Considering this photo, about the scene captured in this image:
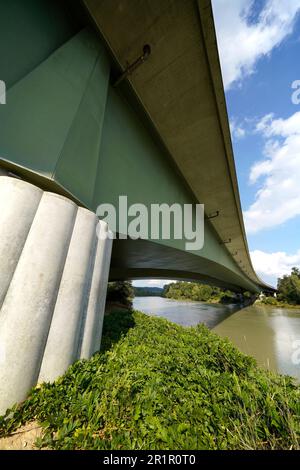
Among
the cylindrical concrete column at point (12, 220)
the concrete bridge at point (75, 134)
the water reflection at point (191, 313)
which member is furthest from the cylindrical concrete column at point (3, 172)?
the water reflection at point (191, 313)

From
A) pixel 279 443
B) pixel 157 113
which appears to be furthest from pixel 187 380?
pixel 157 113

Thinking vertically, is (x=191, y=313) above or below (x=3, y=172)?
below

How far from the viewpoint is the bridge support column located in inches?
70.4

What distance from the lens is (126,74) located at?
3697 mm

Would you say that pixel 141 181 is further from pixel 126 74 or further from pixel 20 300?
pixel 20 300

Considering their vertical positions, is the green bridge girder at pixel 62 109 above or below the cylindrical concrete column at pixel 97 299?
above

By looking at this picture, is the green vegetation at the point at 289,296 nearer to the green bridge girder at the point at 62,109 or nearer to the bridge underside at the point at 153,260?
the bridge underside at the point at 153,260

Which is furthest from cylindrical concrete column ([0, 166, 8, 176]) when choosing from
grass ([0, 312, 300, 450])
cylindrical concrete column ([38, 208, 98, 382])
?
grass ([0, 312, 300, 450])

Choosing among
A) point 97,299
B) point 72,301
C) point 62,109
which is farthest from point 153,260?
point 62,109

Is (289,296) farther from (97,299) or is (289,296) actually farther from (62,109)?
(62,109)

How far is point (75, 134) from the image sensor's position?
2.98 metres

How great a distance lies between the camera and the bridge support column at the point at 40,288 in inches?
70.4

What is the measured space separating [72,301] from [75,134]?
261 cm

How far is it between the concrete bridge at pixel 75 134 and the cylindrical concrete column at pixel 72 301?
1 cm
